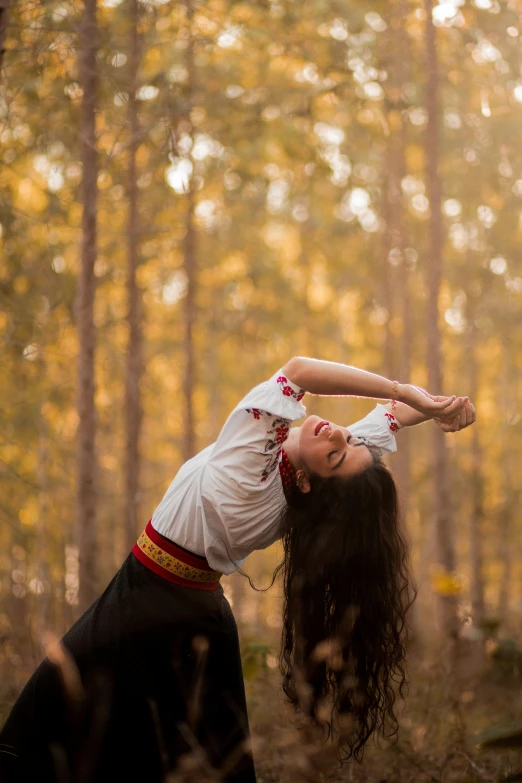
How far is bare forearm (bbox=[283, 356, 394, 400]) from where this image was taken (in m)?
2.72

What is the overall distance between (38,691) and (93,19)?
4.29 m

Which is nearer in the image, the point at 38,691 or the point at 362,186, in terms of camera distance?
the point at 38,691

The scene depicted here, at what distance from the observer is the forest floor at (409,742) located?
393cm

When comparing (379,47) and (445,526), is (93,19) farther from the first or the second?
(445,526)

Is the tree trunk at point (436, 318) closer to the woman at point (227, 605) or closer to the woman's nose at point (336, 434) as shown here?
the woman at point (227, 605)

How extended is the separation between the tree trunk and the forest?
0.10 ft

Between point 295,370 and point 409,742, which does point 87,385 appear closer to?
point 409,742

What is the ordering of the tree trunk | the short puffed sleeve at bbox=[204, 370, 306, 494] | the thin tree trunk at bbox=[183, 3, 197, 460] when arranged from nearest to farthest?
the short puffed sleeve at bbox=[204, 370, 306, 494] < the tree trunk < the thin tree trunk at bbox=[183, 3, 197, 460]

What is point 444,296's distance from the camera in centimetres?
1543

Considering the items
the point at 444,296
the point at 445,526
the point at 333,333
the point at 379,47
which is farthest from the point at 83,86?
the point at 333,333

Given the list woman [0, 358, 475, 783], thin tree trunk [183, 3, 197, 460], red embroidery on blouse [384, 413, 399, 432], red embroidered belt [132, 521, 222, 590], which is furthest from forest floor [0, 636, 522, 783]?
thin tree trunk [183, 3, 197, 460]

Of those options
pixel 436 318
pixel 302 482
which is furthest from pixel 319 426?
pixel 436 318

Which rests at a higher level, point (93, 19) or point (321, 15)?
point (321, 15)

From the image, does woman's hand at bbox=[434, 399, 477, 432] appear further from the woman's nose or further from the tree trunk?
the tree trunk
